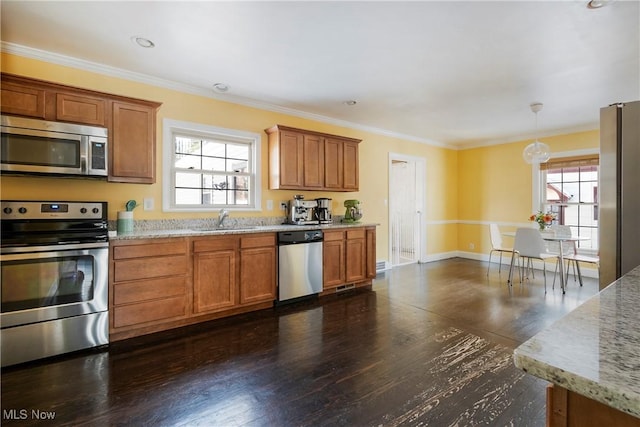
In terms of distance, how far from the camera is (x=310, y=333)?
2.95m

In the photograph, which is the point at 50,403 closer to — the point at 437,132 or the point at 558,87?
the point at 558,87

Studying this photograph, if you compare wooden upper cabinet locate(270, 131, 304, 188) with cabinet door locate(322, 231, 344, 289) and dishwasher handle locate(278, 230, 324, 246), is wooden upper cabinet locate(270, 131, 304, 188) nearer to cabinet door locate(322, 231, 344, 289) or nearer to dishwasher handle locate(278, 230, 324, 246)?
dishwasher handle locate(278, 230, 324, 246)

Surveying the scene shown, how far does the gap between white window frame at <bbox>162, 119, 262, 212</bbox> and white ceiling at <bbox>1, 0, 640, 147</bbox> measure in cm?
44

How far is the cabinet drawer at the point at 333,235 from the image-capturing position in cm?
413

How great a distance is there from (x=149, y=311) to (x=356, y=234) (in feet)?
8.88

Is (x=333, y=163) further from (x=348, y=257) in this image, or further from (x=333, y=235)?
(x=348, y=257)

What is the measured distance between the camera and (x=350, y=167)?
4848 millimetres

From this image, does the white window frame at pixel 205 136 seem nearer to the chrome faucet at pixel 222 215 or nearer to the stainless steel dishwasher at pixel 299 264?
the chrome faucet at pixel 222 215

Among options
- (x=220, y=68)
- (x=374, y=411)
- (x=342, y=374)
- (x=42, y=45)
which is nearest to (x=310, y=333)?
(x=342, y=374)

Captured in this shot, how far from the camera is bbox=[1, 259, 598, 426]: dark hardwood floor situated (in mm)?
1804

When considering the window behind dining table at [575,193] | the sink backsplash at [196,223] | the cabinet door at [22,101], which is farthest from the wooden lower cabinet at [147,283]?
the window behind dining table at [575,193]

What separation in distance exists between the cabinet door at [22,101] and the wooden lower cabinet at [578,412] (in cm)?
360

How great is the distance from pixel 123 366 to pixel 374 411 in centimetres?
187

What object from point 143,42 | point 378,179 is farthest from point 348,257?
point 143,42
